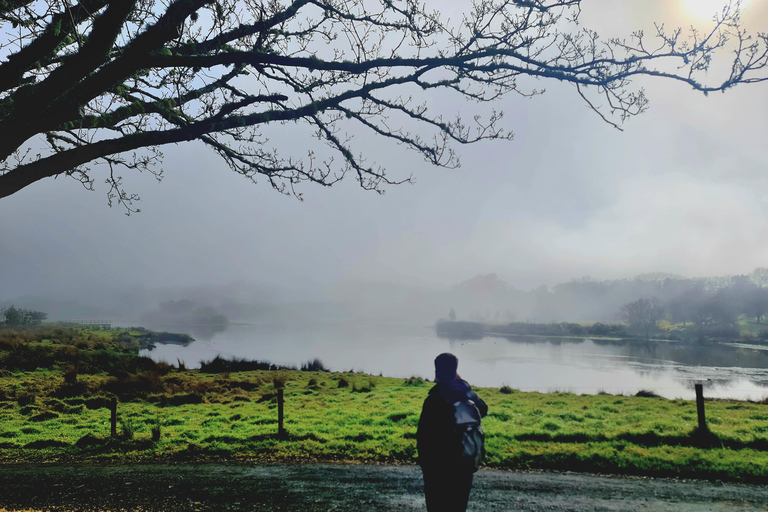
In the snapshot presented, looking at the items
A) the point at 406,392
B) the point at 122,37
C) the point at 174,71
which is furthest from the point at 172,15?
the point at 406,392

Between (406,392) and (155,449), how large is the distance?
40.3ft

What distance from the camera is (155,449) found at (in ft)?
36.3

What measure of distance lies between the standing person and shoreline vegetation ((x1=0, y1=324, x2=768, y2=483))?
5393mm

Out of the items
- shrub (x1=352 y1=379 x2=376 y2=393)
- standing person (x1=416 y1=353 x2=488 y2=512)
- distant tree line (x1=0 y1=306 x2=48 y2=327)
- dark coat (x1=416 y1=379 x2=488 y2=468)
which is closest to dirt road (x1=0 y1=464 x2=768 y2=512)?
standing person (x1=416 y1=353 x2=488 y2=512)

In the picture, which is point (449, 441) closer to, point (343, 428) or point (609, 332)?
point (343, 428)

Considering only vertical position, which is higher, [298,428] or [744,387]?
[298,428]

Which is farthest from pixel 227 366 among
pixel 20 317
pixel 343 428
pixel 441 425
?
pixel 20 317

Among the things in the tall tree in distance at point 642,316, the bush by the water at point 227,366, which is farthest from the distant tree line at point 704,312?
the bush by the water at point 227,366

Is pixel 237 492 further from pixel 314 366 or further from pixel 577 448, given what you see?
pixel 314 366

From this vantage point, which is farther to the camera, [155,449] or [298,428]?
[298,428]

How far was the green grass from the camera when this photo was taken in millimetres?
9414

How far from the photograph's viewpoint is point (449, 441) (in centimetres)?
429

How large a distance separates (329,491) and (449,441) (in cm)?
420

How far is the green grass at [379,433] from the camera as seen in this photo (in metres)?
9.41
